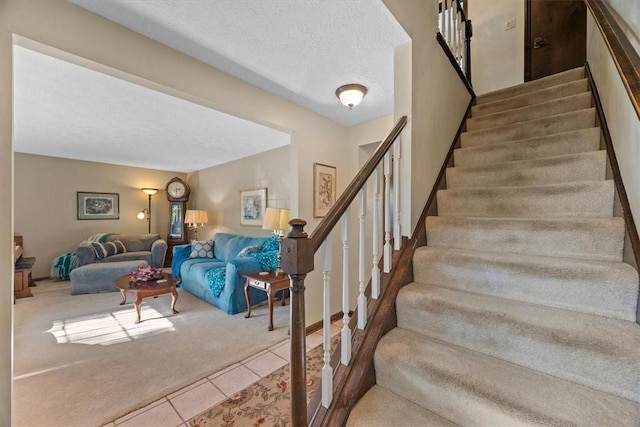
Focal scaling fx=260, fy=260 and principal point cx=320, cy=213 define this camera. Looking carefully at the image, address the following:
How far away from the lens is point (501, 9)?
11.4 feet

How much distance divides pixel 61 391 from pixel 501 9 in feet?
20.0

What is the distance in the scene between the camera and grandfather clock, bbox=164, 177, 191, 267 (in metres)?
6.26

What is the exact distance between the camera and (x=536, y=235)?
1416mm

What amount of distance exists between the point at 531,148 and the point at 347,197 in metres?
1.70

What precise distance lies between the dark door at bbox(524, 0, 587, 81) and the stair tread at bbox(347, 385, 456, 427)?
402 cm

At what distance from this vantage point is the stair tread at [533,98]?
2207mm

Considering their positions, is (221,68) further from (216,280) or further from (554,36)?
(554,36)

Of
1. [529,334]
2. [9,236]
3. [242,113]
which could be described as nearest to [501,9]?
[242,113]

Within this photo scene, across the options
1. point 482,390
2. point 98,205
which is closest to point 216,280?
point 482,390

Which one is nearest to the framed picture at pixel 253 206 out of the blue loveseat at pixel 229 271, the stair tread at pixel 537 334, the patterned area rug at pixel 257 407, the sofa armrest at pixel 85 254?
the blue loveseat at pixel 229 271

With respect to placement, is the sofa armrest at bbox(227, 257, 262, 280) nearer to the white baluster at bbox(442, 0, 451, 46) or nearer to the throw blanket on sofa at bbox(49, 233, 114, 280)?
the white baluster at bbox(442, 0, 451, 46)

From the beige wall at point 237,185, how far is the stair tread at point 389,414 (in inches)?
132

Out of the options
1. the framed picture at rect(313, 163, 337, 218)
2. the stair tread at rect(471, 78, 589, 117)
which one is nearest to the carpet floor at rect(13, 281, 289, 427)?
the framed picture at rect(313, 163, 337, 218)

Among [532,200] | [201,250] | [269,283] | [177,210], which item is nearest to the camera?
[532,200]
